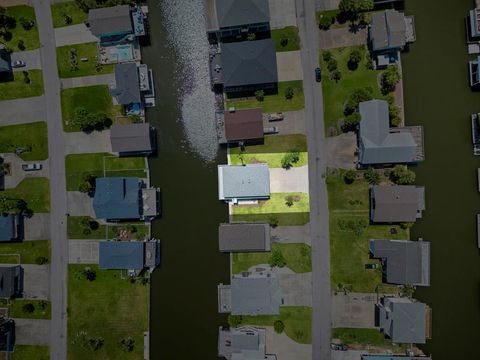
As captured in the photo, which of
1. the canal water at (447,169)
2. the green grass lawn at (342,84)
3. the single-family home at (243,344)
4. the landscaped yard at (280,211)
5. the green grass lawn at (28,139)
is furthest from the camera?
the green grass lawn at (28,139)

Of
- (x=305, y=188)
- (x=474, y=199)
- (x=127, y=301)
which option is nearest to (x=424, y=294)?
(x=474, y=199)

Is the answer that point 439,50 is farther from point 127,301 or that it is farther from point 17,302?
point 17,302

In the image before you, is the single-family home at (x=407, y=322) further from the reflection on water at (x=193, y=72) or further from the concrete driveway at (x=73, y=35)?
the concrete driveway at (x=73, y=35)

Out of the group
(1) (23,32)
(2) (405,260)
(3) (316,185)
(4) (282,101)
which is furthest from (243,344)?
(1) (23,32)

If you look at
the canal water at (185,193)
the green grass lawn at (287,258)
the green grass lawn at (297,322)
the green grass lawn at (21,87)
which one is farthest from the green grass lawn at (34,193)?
the green grass lawn at (297,322)

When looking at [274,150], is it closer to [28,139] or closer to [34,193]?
[34,193]
